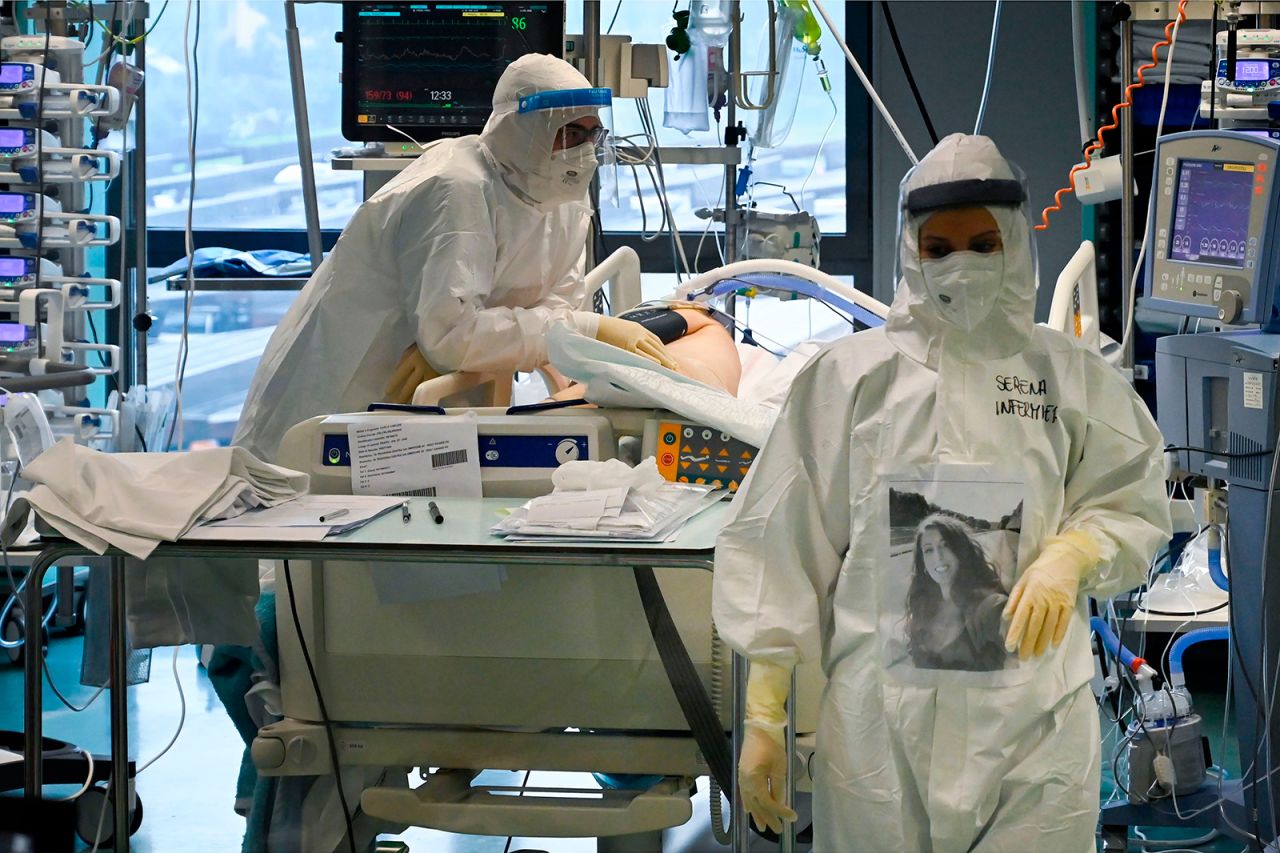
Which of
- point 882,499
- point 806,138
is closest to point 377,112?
point 882,499

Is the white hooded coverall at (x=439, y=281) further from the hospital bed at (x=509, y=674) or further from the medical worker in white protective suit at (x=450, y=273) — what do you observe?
the hospital bed at (x=509, y=674)

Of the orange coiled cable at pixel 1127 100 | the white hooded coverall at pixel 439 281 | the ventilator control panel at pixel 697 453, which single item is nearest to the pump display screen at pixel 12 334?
the white hooded coverall at pixel 439 281

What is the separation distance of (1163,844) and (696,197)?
3.89 meters

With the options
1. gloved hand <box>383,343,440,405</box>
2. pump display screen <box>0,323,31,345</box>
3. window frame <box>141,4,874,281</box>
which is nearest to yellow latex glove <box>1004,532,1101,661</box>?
gloved hand <box>383,343,440,405</box>

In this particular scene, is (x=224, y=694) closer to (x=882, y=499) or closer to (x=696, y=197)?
(x=882, y=499)

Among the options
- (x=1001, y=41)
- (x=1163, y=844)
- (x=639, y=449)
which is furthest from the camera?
(x=1001, y=41)

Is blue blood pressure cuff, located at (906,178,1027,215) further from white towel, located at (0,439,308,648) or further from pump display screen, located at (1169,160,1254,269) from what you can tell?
pump display screen, located at (1169,160,1254,269)

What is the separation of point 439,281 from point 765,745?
4.68 feet

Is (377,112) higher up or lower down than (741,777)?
higher up

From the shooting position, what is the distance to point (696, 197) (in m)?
6.30

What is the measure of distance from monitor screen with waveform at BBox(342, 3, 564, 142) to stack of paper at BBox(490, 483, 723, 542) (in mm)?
1916

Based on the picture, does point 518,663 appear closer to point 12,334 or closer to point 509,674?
point 509,674

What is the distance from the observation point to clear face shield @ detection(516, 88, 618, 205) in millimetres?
2869

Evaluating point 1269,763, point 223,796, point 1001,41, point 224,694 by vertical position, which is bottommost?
point 223,796
